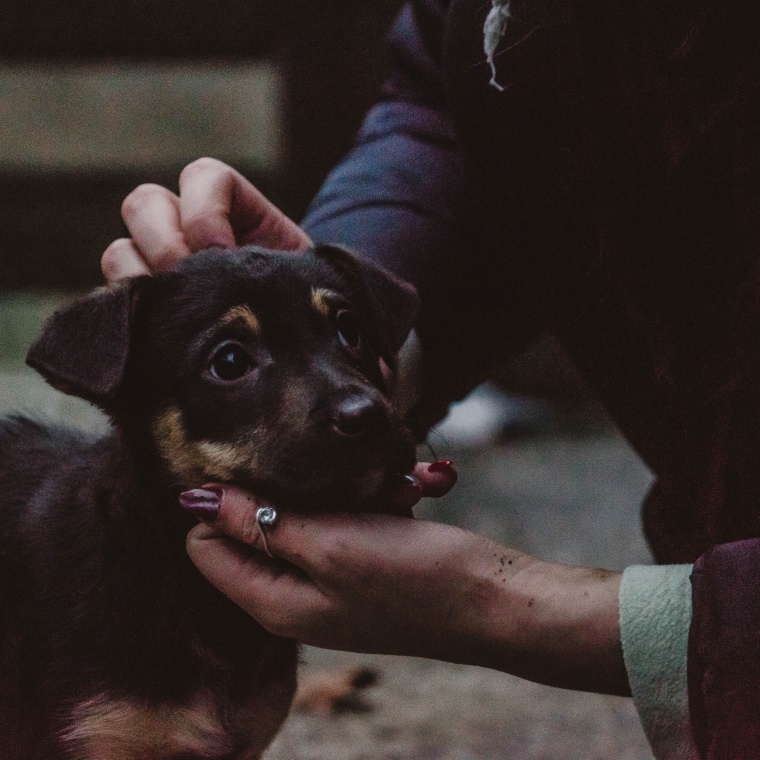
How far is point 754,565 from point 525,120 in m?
1.01

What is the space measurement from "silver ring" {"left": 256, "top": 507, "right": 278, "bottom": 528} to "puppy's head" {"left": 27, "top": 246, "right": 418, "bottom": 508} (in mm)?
43

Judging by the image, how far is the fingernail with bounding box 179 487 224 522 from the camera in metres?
1.83

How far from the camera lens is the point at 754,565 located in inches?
62.9

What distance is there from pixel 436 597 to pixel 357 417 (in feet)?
1.05

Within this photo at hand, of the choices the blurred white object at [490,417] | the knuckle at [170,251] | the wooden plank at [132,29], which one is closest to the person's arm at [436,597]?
the knuckle at [170,251]

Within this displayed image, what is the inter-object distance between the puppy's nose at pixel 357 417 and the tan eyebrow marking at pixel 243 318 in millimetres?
298

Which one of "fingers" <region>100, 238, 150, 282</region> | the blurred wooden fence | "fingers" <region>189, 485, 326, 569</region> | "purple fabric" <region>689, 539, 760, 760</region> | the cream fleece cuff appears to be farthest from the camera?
the blurred wooden fence

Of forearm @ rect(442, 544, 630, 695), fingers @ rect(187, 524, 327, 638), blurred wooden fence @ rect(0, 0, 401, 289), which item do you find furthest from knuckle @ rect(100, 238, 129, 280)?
blurred wooden fence @ rect(0, 0, 401, 289)

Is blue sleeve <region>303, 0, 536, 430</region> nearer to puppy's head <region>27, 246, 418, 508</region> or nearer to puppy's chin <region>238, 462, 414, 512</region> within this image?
puppy's head <region>27, 246, 418, 508</region>

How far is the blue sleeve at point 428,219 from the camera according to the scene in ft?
8.68

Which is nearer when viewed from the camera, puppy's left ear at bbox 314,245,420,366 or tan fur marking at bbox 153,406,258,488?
tan fur marking at bbox 153,406,258,488

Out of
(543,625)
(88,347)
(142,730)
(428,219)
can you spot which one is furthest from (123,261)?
(543,625)

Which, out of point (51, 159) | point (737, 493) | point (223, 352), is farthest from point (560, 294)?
point (51, 159)

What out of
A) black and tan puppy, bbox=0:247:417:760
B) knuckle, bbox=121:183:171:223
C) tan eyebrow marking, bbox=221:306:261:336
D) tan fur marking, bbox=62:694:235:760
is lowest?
tan fur marking, bbox=62:694:235:760
